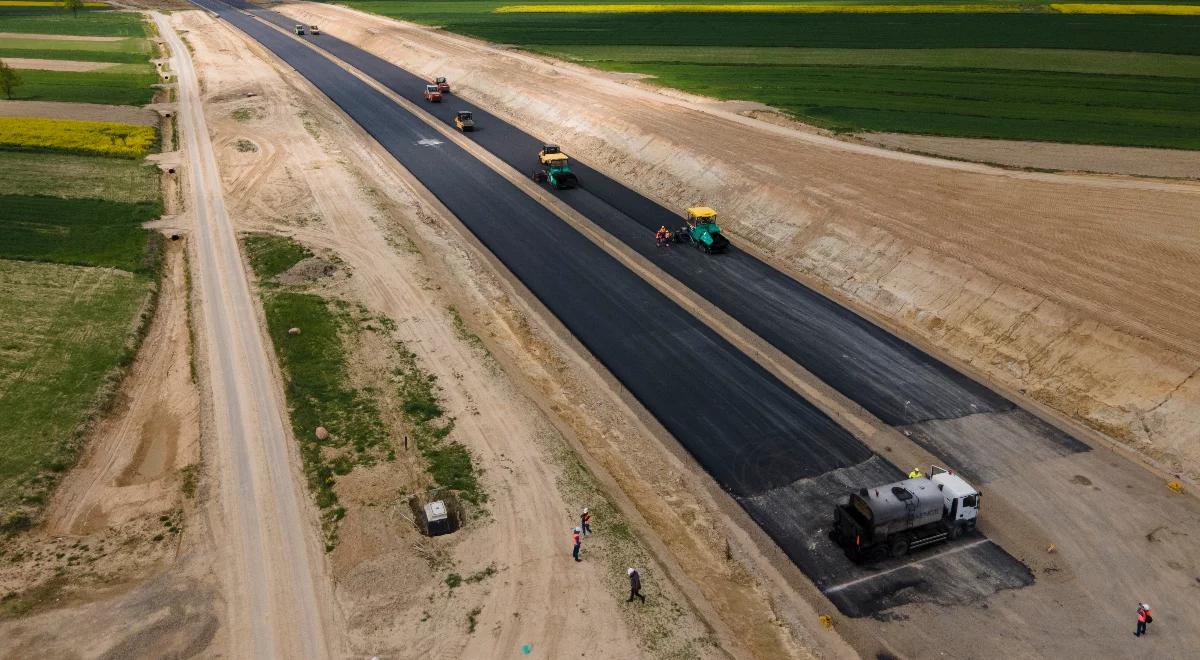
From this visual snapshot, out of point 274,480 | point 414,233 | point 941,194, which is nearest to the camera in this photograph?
point 274,480

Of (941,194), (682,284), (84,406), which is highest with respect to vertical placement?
(941,194)

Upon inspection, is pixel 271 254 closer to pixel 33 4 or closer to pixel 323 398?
pixel 323 398

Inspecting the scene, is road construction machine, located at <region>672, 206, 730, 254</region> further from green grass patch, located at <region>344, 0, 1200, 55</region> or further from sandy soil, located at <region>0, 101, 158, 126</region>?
green grass patch, located at <region>344, 0, 1200, 55</region>

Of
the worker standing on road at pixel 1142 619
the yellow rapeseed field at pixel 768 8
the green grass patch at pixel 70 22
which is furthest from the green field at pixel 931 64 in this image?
the green grass patch at pixel 70 22

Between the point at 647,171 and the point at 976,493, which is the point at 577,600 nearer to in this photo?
the point at 976,493

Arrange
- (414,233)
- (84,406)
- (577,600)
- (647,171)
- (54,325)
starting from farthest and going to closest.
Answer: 1. (647,171)
2. (414,233)
3. (54,325)
4. (84,406)
5. (577,600)

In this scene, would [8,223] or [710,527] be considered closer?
[710,527]

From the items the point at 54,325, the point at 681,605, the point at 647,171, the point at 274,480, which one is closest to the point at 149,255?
the point at 54,325
